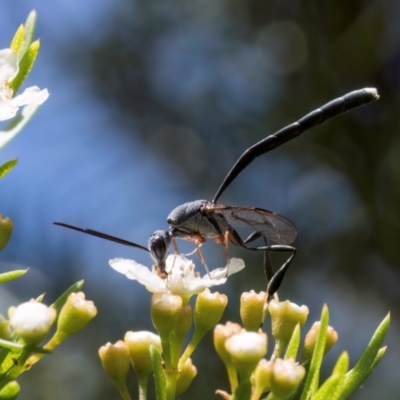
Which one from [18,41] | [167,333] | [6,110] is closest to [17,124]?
[6,110]

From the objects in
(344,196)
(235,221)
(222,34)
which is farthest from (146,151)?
(235,221)

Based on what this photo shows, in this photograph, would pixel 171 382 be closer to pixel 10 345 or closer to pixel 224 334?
pixel 224 334

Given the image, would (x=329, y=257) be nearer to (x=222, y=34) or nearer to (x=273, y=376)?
(x=222, y=34)

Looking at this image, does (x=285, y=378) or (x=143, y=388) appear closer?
(x=285, y=378)

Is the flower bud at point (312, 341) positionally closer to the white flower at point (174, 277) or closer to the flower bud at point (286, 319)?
the flower bud at point (286, 319)

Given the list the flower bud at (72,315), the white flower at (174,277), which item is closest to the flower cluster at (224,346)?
the white flower at (174,277)

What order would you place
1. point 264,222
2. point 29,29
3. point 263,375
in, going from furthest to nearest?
point 264,222, point 29,29, point 263,375
